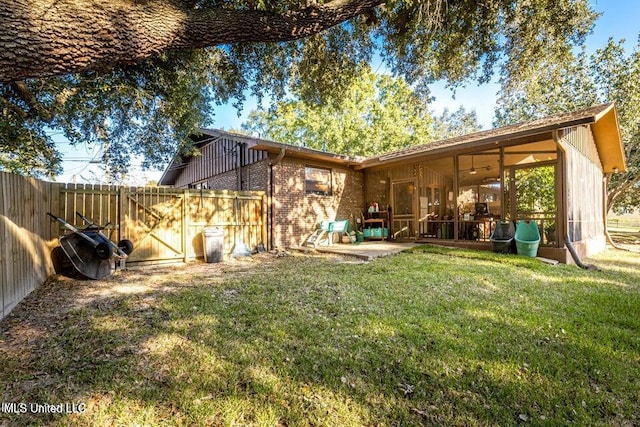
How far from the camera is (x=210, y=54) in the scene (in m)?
6.70

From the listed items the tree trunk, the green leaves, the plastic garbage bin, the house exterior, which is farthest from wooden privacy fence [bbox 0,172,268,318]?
the green leaves

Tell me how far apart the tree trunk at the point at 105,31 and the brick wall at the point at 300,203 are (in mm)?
6571

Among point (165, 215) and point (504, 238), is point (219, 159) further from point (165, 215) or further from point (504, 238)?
point (504, 238)

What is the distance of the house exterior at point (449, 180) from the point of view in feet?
26.5

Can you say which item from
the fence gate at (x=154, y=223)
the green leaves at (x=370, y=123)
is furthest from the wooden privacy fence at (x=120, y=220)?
the green leaves at (x=370, y=123)

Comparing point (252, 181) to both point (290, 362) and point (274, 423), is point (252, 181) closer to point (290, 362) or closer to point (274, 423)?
point (290, 362)

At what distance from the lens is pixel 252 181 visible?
10.6 metres

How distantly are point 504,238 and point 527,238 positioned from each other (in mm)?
549

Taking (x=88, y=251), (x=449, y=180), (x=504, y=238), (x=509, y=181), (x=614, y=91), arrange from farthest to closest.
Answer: (x=614, y=91) → (x=449, y=180) → (x=509, y=181) → (x=504, y=238) → (x=88, y=251)

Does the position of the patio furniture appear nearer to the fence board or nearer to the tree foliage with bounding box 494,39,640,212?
the fence board

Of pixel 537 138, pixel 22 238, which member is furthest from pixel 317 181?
pixel 22 238

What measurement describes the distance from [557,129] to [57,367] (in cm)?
976

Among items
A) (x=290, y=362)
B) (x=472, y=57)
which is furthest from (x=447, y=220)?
(x=290, y=362)

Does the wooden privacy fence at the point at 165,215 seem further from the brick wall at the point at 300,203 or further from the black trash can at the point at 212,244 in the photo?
the brick wall at the point at 300,203
